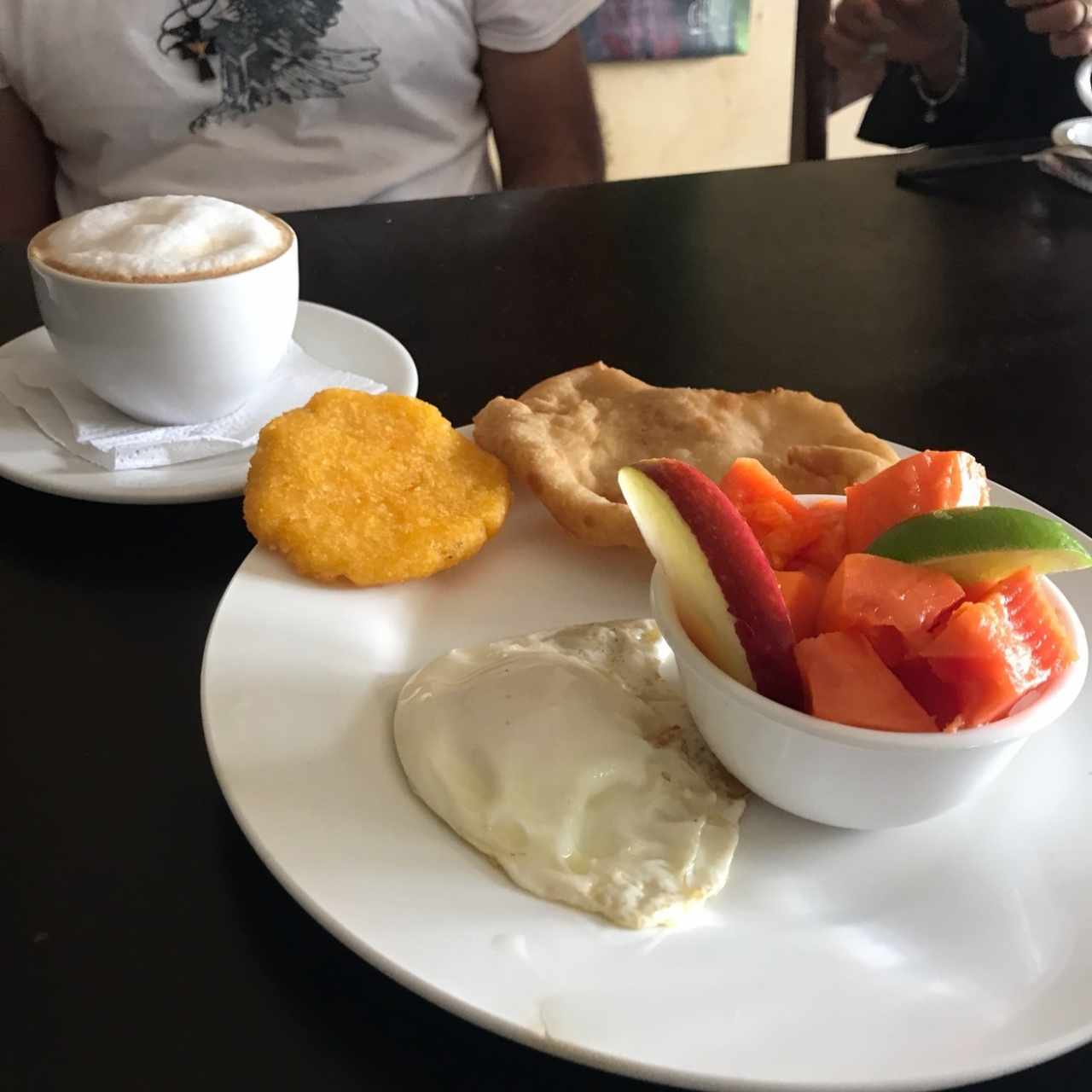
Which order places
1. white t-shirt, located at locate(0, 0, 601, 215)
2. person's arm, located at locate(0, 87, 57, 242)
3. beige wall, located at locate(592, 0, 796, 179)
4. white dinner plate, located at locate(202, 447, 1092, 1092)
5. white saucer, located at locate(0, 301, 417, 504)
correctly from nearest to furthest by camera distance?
white dinner plate, located at locate(202, 447, 1092, 1092), white saucer, located at locate(0, 301, 417, 504), white t-shirt, located at locate(0, 0, 601, 215), person's arm, located at locate(0, 87, 57, 242), beige wall, located at locate(592, 0, 796, 179)

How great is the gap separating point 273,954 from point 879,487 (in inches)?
18.7

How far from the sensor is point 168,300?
1027 millimetres

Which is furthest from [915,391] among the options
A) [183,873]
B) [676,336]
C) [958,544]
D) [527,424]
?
[183,873]

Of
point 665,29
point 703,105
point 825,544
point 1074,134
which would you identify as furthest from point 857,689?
point 703,105

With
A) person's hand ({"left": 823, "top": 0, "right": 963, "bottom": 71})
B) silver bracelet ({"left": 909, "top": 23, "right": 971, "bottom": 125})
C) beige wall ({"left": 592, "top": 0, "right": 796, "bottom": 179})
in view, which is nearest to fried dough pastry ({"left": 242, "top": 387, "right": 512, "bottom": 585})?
person's hand ({"left": 823, "top": 0, "right": 963, "bottom": 71})

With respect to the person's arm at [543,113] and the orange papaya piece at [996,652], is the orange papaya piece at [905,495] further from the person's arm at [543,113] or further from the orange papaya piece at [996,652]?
the person's arm at [543,113]

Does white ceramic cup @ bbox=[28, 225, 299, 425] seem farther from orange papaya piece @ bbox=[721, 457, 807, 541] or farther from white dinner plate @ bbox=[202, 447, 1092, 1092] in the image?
orange papaya piece @ bbox=[721, 457, 807, 541]

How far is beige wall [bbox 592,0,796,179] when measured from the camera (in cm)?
354

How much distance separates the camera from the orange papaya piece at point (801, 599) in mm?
692

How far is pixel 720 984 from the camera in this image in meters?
0.56

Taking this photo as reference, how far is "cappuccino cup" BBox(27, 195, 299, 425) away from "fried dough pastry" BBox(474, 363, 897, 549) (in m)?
0.27

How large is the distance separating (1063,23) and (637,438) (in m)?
1.46

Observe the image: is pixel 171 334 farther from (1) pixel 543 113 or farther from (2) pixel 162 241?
(1) pixel 543 113

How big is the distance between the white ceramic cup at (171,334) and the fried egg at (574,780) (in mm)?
481
